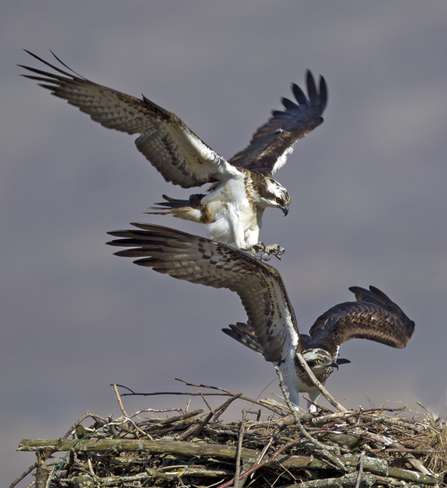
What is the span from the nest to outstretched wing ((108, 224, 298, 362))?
1.60 meters

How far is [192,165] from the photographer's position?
9.52m

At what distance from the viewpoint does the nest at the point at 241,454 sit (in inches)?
210

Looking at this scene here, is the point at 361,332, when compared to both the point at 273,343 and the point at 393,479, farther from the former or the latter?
the point at 393,479

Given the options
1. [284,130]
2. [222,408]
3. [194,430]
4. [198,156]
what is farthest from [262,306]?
[284,130]

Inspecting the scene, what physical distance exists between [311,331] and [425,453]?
347 cm

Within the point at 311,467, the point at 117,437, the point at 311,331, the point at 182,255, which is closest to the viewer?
the point at 311,467

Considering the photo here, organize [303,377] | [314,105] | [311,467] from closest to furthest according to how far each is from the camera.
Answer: [311,467] < [303,377] < [314,105]

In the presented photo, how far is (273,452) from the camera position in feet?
18.1

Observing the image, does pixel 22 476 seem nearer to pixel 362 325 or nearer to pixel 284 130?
pixel 362 325

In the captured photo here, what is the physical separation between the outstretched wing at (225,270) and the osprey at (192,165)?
5.33 feet

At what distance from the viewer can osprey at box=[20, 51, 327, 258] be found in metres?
8.48

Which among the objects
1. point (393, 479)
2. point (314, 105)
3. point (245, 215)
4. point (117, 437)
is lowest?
point (393, 479)

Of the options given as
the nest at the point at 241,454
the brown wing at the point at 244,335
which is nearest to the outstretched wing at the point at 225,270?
the brown wing at the point at 244,335

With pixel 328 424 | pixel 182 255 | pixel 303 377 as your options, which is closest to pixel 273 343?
pixel 303 377
